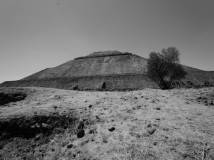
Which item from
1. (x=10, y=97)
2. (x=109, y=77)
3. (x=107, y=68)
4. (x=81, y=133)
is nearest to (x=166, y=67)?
(x=109, y=77)

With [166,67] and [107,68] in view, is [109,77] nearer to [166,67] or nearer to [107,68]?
[107,68]

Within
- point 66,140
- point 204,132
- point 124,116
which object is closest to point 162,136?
point 204,132

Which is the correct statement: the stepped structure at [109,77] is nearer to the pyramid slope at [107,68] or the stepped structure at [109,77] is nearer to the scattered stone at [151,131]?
the pyramid slope at [107,68]

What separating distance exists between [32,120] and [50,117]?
1291 millimetres

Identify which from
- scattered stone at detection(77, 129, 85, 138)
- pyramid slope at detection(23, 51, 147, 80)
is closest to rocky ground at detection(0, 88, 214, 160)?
scattered stone at detection(77, 129, 85, 138)

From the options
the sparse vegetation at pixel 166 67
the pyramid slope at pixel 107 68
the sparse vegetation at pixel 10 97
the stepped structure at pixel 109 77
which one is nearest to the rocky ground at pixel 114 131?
the sparse vegetation at pixel 10 97

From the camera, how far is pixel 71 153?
6.83m

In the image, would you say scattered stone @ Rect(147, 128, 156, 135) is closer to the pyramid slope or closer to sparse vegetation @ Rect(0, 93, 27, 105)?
sparse vegetation @ Rect(0, 93, 27, 105)

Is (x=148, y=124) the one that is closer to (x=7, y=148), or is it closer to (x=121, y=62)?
(x=7, y=148)

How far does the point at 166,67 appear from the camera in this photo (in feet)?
85.5

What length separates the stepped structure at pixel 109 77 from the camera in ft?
124

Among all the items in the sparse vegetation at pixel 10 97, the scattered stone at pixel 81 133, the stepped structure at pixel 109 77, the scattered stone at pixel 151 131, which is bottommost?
the scattered stone at pixel 81 133

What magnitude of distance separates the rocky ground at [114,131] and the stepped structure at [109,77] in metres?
21.6

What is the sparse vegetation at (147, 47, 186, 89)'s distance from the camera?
2597 centimetres
